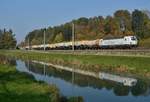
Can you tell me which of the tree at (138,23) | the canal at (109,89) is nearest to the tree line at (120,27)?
the tree at (138,23)

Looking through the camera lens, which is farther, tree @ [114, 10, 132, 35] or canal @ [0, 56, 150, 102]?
tree @ [114, 10, 132, 35]

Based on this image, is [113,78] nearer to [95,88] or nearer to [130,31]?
[95,88]

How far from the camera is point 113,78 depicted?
44219mm

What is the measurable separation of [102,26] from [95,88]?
354 ft

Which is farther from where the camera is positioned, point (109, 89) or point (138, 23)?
point (138, 23)

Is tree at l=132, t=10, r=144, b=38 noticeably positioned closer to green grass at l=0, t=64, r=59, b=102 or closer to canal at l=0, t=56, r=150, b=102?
canal at l=0, t=56, r=150, b=102

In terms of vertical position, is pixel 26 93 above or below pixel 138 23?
below

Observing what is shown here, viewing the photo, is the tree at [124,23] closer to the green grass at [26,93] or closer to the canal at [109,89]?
the canal at [109,89]

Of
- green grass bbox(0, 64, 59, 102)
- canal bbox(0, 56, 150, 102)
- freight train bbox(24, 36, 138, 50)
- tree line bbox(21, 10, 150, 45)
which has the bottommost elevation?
canal bbox(0, 56, 150, 102)

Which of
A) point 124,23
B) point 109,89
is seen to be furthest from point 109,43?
point 109,89

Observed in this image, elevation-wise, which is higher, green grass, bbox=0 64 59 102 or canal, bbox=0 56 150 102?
green grass, bbox=0 64 59 102

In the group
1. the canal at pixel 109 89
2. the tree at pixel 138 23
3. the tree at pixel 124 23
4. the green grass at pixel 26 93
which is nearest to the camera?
the green grass at pixel 26 93

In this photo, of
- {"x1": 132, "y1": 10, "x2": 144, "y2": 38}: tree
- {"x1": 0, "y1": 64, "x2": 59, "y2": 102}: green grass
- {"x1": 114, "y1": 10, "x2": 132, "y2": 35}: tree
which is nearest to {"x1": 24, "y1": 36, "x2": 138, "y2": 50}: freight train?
{"x1": 114, "y1": 10, "x2": 132, "y2": 35}: tree

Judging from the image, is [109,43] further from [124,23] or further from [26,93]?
[26,93]
